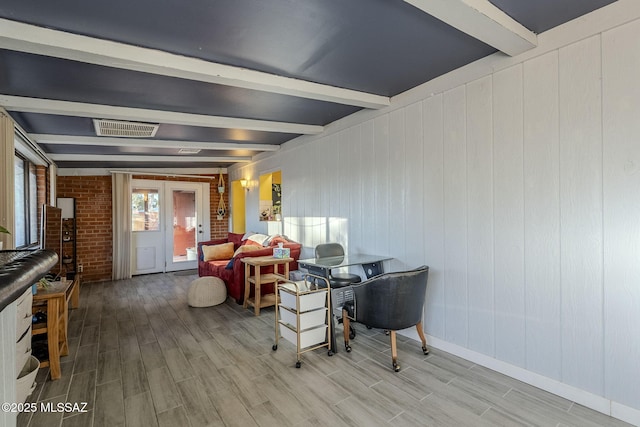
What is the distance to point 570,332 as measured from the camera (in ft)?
6.98

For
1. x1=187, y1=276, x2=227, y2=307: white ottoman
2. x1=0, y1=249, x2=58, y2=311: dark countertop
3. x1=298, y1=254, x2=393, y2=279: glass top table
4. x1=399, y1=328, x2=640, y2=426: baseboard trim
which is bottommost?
x1=399, y1=328, x2=640, y2=426: baseboard trim

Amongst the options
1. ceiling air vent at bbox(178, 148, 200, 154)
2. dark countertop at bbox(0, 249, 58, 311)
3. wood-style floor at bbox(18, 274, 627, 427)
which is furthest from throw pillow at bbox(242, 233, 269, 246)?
dark countertop at bbox(0, 249, 58, 311)

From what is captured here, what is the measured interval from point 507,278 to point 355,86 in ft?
6.99

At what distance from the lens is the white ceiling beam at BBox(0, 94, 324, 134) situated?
2833 mm

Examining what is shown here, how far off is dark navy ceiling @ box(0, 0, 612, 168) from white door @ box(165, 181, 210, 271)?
3.41 meters

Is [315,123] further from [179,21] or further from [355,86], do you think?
[179,21]

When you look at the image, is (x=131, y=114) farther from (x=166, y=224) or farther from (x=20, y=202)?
(x=166, y=224)

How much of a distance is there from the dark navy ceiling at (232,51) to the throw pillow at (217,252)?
2716 mm

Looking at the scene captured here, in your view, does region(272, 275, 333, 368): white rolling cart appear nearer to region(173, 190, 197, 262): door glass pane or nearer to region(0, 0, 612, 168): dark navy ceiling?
region(0, 0, 612, 168): dark navy ceiling

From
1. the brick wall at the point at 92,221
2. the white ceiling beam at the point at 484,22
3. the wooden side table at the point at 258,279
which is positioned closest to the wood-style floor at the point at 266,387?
the wooden side table at the point at 258,279

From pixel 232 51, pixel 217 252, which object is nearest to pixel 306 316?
pixel 232 51

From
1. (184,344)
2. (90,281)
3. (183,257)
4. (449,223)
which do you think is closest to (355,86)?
(449,223)

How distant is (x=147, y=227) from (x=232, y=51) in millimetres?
5700

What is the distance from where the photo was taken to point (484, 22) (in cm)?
186
